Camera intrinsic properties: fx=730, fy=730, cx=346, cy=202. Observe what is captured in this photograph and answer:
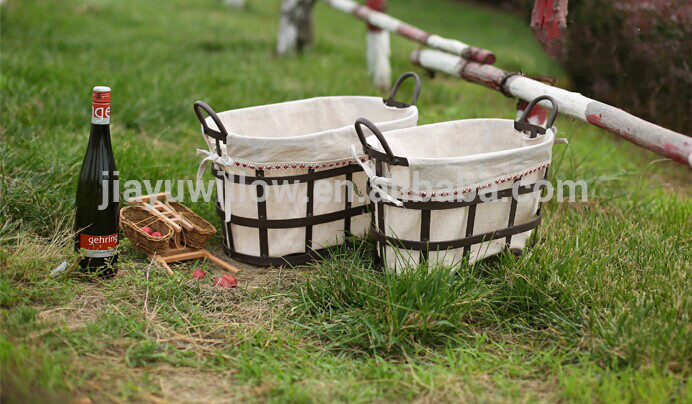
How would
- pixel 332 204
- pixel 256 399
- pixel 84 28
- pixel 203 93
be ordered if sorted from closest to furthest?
pixel 256 399 → pixel 332 204 → pixel 203 93 → pixel 84 28

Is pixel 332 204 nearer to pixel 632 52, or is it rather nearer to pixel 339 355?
pixel 339 355

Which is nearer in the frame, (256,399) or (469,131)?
(256,399)

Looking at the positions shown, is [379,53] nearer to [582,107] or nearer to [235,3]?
[582,107]

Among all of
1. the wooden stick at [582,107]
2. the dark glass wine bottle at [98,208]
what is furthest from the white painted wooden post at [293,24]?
the dark glass wine bottle at [98,208]

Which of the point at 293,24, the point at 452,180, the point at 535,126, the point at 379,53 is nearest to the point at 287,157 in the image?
the point at 452,180

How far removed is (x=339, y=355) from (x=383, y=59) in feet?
13.1

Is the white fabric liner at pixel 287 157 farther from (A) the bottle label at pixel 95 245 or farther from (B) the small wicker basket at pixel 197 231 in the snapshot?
(A) the bottle label at pixel 95 245

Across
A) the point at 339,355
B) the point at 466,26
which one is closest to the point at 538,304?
the point at 339,355

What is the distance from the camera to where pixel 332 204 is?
126 inches

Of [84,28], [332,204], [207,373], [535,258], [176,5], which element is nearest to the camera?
[207,373]

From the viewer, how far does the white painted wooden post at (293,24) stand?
754 cm

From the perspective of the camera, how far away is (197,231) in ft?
10.5

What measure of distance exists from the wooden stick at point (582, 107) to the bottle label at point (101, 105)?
1.92 metres

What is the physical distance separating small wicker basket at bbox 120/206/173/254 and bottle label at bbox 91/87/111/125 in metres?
0.48
